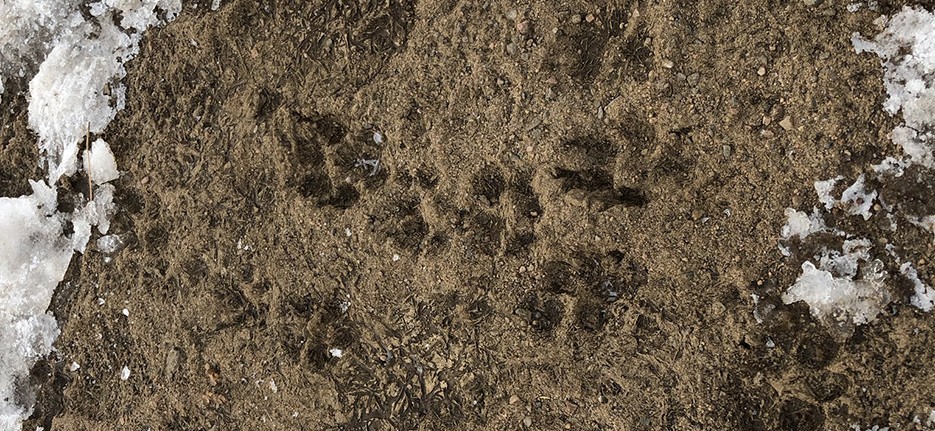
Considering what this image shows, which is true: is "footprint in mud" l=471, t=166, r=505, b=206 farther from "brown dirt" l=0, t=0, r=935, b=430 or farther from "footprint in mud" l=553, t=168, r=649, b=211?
"footprint in mud" l=553, t=168, r=649, b=211

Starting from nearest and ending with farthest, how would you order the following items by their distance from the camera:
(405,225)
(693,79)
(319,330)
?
(693,79) → (405,225) → (319,330)

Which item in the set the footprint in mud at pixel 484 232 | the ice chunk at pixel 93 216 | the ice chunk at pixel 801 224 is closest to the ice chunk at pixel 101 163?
the ice chunk at pixel 93 216

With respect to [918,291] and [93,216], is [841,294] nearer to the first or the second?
[918,291]

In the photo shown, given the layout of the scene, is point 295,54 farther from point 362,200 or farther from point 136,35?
point 136,35

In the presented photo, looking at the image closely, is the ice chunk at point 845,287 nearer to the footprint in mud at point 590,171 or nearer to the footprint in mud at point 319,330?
the footprint in mud at point 590,171

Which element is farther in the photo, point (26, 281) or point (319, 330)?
point (26, 281)

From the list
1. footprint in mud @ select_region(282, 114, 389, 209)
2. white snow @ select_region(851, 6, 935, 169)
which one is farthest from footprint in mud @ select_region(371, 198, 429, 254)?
white snow @ select_region(851, 6, 935, 169)

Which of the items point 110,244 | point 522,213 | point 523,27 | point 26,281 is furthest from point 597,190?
point 26,281
